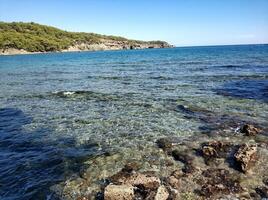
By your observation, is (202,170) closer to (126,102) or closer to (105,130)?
(105,130)

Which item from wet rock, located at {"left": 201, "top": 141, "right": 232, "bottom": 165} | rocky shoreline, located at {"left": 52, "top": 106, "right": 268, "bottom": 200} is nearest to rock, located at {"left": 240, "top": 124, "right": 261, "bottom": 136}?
rocky shoreline, located at {"left": 52, "top": 106, "right": 268, "bottom": 200}

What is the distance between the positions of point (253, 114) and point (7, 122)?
53.5 ft

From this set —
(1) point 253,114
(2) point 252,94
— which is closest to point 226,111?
(1) point 253,114

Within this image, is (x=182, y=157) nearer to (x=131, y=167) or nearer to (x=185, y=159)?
(x=185, y=159)

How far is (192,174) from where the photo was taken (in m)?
11.5

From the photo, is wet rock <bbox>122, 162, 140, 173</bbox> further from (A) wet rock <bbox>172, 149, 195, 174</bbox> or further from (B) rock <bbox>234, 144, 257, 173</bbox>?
(B) rock <bbox>234, 144, 257, 173</bbox>

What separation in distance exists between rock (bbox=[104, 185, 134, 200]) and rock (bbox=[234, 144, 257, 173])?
4.75 meters

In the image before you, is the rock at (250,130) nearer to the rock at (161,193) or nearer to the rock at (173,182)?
the rock at (173,182)

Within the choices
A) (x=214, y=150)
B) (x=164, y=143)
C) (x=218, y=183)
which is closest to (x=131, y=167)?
(x=164, y=143)

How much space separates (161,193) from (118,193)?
139 centimetres

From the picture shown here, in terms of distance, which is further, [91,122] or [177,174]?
[91,122]

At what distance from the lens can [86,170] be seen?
12250mm

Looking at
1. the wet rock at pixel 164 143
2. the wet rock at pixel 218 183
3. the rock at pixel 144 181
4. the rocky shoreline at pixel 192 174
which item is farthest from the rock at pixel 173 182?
the wet rock at pixel 164 143

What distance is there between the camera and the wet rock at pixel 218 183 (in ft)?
33.4
